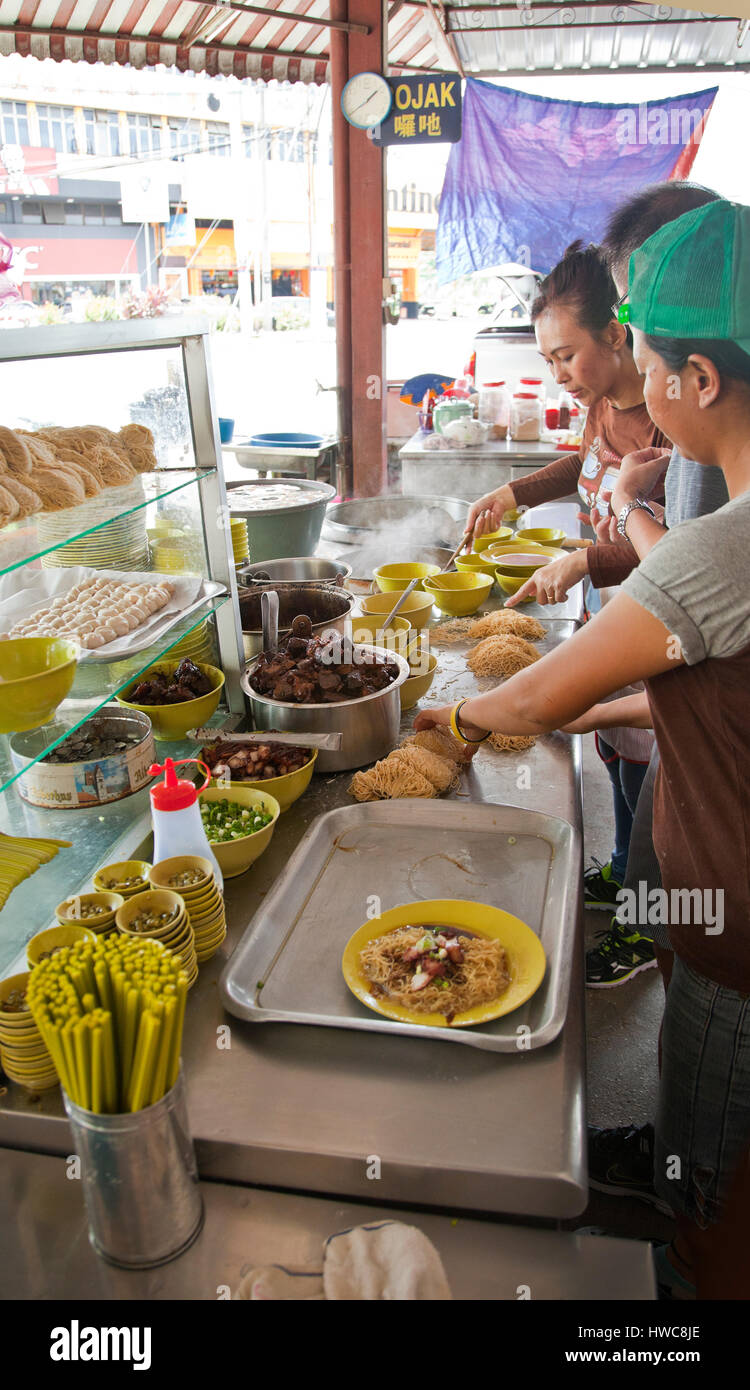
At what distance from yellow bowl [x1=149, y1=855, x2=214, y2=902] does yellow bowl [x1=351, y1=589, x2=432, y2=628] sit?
160cm

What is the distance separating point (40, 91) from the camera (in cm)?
1543

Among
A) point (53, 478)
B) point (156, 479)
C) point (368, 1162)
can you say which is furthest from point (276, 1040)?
point (156, 479)

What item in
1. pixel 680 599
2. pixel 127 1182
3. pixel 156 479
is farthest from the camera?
pixel 156 479

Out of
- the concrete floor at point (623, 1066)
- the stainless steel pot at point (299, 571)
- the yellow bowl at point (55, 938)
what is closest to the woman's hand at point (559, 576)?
the stainless steel pot at point (299, 571)

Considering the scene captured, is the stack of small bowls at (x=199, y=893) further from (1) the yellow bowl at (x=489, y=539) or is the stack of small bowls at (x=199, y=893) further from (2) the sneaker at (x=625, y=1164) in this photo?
(1) the yellow bowl at (x=489, y=539)

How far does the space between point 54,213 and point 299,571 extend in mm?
20121

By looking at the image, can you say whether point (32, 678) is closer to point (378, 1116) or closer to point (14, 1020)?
point (14, 1020)

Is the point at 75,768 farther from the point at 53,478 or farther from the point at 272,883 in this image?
the point at 53,478

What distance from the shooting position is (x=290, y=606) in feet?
9.14

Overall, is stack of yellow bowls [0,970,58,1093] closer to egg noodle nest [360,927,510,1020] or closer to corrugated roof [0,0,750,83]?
egg noodle nest [360,927,510,1020]

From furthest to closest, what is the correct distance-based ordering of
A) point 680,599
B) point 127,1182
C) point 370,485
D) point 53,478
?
point 370,485 → point 53,478 → point 680,599 → point 127,1182

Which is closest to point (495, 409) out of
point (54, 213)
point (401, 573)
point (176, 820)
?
point (401, 573)

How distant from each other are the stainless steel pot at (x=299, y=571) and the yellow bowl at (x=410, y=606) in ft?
0.53
